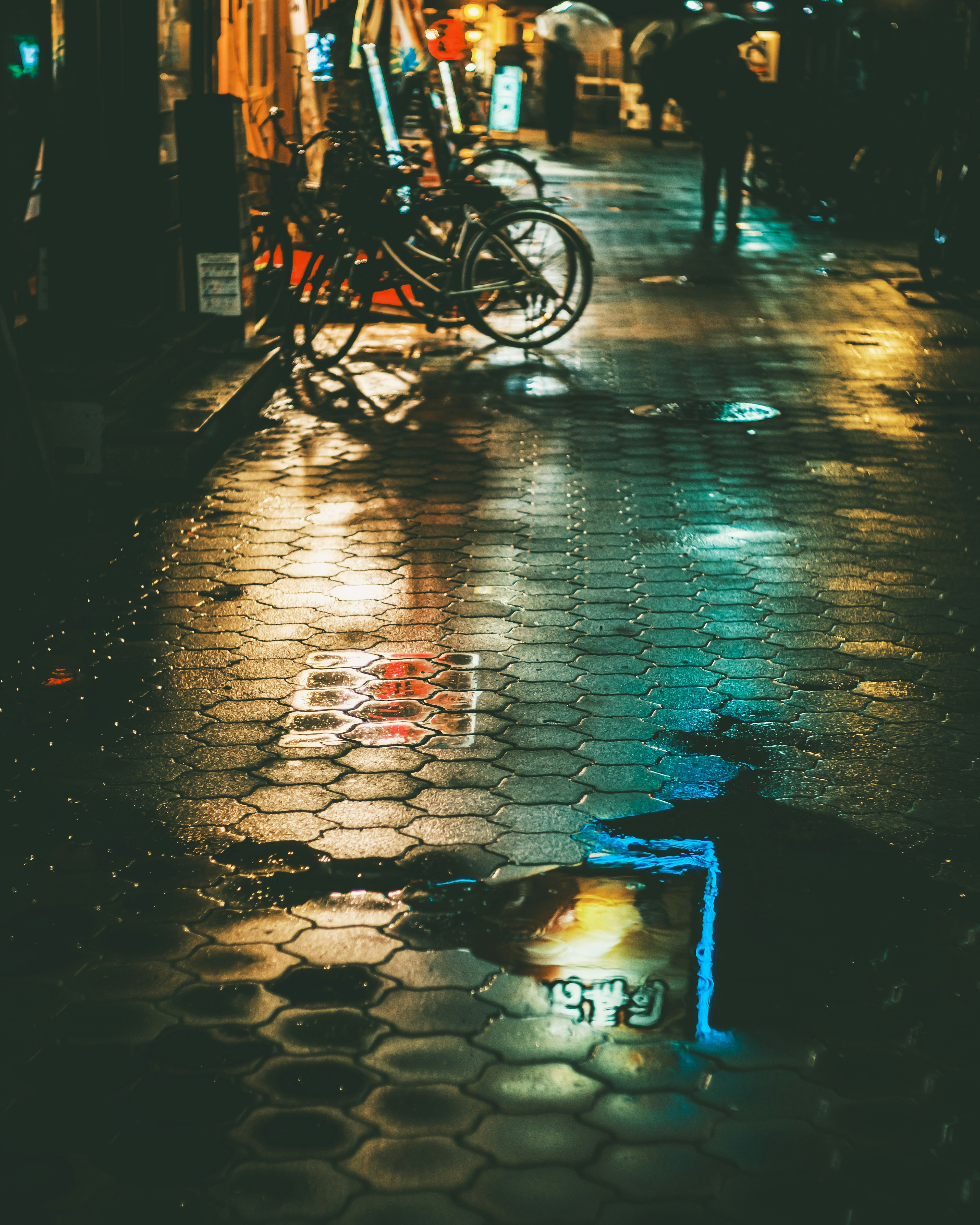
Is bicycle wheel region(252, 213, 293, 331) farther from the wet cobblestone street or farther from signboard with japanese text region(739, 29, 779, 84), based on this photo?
signboard with japanese text region(739, 29, 779, 84)

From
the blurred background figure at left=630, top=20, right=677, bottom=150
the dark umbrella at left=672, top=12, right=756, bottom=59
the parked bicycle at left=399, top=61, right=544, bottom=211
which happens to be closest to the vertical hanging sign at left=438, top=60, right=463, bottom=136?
the parked bicycle at left=399, top=61, right=544, bottom=211

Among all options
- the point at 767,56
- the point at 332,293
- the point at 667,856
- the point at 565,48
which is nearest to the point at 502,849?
the point at 667,856

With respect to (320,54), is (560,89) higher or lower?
higher

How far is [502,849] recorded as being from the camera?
3.91m

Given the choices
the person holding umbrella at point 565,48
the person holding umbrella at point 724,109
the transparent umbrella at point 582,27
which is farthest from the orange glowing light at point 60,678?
the transparent umbrella at point 582,27

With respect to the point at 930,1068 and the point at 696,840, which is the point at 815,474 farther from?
the point at 930,1068

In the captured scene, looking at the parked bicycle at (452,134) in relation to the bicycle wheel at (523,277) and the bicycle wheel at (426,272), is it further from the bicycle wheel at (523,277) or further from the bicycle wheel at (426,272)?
the bicycle wheel at (426,272)

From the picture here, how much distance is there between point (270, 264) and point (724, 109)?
8.97 meters

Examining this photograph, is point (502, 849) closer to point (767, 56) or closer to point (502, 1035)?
point (502, 1035)

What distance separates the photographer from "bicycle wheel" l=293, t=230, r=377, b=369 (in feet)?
32.0

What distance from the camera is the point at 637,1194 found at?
265 centimetres

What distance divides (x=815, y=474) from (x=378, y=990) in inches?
213

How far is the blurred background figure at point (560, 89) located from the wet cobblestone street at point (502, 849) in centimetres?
2509

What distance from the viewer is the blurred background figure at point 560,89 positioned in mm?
30703
